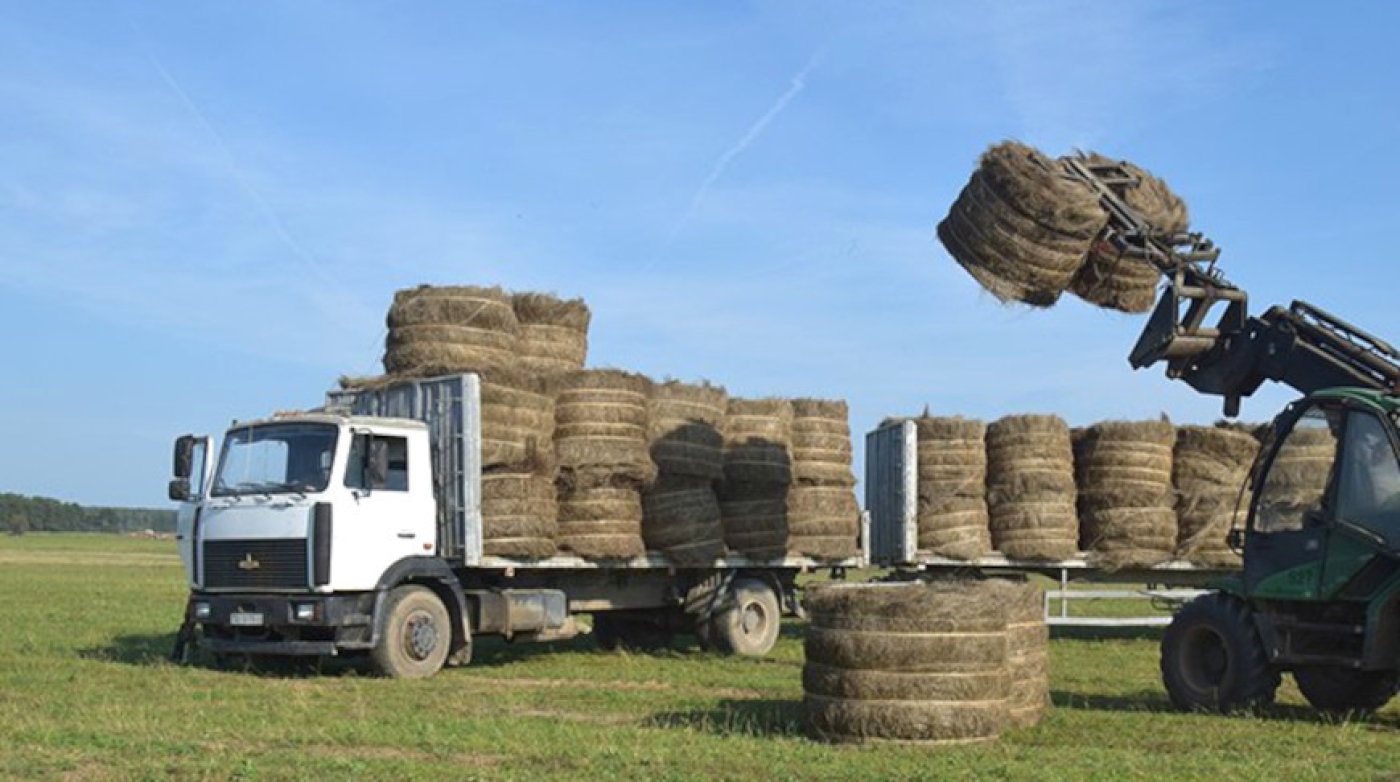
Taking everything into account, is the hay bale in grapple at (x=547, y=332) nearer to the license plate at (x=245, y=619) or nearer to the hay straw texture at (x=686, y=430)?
the hay straw texture at (x=686, y=430)

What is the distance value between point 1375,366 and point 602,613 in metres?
10.5

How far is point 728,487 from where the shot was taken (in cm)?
2023

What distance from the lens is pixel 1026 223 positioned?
15055 millimetres

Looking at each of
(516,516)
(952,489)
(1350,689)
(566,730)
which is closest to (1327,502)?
(1350,689)

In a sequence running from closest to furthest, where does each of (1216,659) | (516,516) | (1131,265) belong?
1. (1216,659)
2. (1131,265)
3. (516,516)

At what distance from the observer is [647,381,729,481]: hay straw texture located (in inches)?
741

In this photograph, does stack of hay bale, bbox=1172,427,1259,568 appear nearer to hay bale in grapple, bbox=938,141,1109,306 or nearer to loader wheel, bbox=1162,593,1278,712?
hay bale in grapple, bbox=938,141,1109,306

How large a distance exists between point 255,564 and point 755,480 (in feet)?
22.3

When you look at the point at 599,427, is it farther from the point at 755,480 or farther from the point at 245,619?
the point at 245,619

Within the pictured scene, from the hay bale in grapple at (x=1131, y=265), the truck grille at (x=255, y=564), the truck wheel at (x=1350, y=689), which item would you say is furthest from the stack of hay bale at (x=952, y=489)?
the truck grille at (x=255, y=564)

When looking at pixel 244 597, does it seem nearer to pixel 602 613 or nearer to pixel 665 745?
pixel 602 613

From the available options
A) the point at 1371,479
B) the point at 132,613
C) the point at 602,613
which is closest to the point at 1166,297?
the point at 1371,479

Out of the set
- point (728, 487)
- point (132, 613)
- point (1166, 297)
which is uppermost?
point (1166, 297)

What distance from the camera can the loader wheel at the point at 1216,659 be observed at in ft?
42.7
